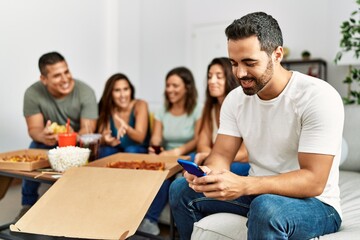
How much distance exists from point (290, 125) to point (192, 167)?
37 cm

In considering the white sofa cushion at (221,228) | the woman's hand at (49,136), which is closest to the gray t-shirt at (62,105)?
the woman's hand at (49,136)

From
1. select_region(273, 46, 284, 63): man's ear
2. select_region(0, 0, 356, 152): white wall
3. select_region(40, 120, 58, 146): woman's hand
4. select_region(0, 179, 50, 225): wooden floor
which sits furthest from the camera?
select_region(0, 0, 356, 152): white wall

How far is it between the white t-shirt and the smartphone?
306 mm

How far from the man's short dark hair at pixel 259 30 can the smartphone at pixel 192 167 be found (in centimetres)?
43

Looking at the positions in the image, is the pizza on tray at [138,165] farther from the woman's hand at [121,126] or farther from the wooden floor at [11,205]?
the wooden floor at [11,205]

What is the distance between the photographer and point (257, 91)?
1.22 m

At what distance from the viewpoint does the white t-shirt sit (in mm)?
1124

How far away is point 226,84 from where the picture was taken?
2.13 m

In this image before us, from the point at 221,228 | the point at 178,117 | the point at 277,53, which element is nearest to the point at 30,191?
the point at 178,117

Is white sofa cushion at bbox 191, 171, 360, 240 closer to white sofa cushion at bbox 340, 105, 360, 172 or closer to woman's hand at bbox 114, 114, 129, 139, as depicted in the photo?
white sofa cushion at bbox 340, 105, 360, 172

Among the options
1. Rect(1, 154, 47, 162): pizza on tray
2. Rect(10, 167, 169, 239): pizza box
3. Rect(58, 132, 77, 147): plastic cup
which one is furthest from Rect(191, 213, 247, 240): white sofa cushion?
Rect(1, 154, 47, 162): pizza on tray

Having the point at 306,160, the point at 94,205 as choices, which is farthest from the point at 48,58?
the point at 306,160

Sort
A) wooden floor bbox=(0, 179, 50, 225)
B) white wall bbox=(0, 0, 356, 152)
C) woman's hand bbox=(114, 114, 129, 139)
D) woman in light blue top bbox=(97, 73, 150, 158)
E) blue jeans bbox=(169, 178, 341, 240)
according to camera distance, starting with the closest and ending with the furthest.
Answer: blue jeans bbox=(169, 178, 341, 240)
woman's hand bbox=(114, 114, 129, 139)
wooden floor bbox=(0, 179, 50, 225)
woman in light blue top bbox=(97, 73, 150, 158)
white wall bbox=(0, 0, 356, 152)

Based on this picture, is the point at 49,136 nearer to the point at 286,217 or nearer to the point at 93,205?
the point at 93,205
